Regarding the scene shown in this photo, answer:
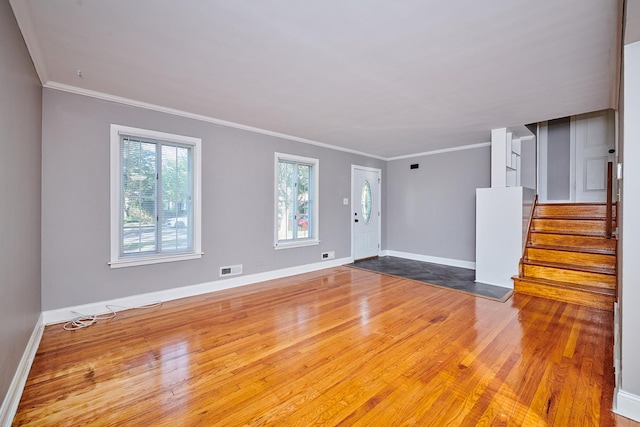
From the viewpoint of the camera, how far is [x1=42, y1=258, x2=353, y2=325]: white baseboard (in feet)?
9.75

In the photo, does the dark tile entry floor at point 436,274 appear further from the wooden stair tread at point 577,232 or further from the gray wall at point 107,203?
the gray wall at point 107,203

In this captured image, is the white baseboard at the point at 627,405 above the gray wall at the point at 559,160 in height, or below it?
below

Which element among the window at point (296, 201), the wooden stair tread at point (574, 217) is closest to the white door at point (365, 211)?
the window at point (296, 201)

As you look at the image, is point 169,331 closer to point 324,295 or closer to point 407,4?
point 324,295

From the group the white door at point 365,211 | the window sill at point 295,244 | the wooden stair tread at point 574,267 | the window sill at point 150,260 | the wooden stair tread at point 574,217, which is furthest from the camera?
the white door at point 365,211

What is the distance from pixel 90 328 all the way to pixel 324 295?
261 cm

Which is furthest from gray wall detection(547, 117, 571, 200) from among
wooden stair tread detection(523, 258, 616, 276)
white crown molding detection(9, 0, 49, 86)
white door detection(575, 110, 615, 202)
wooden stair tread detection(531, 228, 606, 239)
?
white crown molding detection(9, 0, 49, 86)

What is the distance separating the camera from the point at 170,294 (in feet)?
12.0

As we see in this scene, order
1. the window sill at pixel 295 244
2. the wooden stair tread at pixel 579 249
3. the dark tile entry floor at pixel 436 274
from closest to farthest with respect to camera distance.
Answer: the wooden stair tread at pixel 579 249 < the dark tile entry floor at pixel 436 274 < the window sill at pixel 295 244

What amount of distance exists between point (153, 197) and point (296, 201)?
7.59ft

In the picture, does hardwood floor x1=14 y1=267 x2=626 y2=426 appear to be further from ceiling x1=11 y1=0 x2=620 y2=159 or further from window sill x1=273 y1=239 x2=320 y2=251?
ceiling x1=11 y1=0 x2=620 y2=159

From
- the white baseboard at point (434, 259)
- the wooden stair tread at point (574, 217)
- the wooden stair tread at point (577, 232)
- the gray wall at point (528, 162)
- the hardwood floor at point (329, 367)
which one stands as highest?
the gray wall at point (528, 162)

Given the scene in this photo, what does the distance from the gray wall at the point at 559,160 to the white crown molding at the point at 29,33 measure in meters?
7.48

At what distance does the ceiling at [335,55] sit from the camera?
1.84 metres
